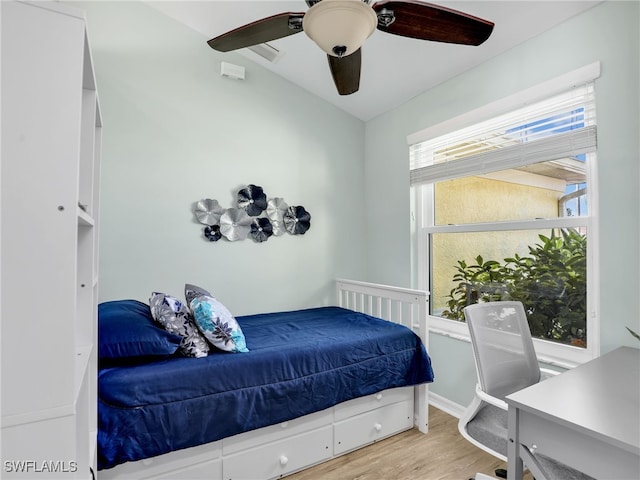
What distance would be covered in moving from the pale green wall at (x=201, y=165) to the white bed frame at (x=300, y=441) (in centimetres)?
100

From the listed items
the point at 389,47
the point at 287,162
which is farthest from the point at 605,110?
the point at 287,162

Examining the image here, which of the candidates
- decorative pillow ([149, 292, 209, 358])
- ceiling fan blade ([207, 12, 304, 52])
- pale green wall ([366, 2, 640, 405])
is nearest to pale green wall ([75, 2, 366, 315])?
decorative pillow ([149, 292, 209, 358])

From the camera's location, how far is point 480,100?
8.02 ft

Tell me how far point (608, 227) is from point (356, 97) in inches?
85.0

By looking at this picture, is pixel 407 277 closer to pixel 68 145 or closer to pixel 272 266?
pixel 272 266

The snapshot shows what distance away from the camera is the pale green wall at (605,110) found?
1733 mm

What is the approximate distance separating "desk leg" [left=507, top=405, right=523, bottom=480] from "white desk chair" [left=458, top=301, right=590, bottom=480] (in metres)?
0.30

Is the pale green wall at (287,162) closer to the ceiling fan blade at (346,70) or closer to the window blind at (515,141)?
the window blind at (515,141)

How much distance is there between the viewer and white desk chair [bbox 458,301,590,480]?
1512 millimetres

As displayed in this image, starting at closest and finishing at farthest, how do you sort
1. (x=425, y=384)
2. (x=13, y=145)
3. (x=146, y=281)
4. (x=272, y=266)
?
1. (x=13, y=145)
2. (x=425, y=384)
3. (x=146, y=281)
4. (x=272, y=266)

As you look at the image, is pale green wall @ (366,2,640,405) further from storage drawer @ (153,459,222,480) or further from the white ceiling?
storage drawer @ (153,459,222,480)

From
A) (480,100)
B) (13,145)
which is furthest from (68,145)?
(480,100)

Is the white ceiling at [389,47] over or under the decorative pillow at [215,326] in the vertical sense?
over

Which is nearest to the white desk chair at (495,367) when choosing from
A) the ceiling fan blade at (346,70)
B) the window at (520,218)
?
the window at (520,218)
